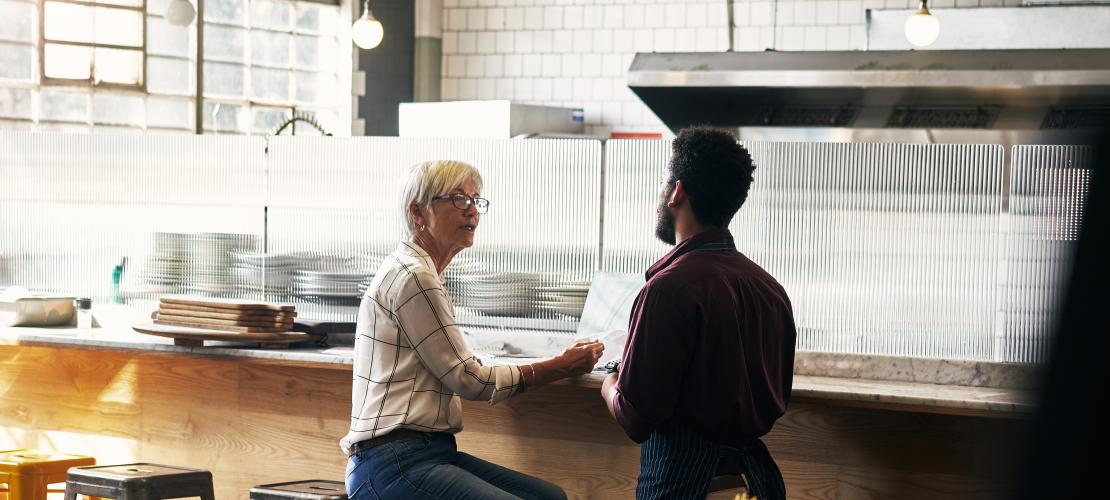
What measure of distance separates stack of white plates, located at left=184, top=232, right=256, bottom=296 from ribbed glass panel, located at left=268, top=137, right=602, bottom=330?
15 centimetres

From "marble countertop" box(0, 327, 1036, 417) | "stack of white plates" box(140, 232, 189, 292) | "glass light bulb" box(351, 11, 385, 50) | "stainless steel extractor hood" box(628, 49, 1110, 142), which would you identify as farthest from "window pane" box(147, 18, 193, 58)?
"marble countertop" box(0, 327, 1036, 417)

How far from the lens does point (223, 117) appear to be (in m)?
8.52

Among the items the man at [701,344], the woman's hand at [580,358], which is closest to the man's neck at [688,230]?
the man at [701,344]

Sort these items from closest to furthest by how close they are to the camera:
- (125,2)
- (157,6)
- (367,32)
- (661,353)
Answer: (661,353)
(367,32)
(125,2)
(157,6)

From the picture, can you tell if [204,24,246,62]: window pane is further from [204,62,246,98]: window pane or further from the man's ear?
the man's ear

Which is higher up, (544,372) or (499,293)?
(499,293)

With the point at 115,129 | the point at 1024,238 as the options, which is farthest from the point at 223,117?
the point at 1024,238

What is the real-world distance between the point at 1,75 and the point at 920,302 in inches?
244

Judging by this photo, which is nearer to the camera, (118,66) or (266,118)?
(118,66)

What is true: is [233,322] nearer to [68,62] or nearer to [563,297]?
[563,297]

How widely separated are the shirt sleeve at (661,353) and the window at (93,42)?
638 centimetres

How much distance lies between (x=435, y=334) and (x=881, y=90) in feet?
12.5

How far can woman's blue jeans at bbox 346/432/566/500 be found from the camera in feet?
8.98

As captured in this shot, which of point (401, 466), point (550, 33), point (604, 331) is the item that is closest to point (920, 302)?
point (604, 331)
